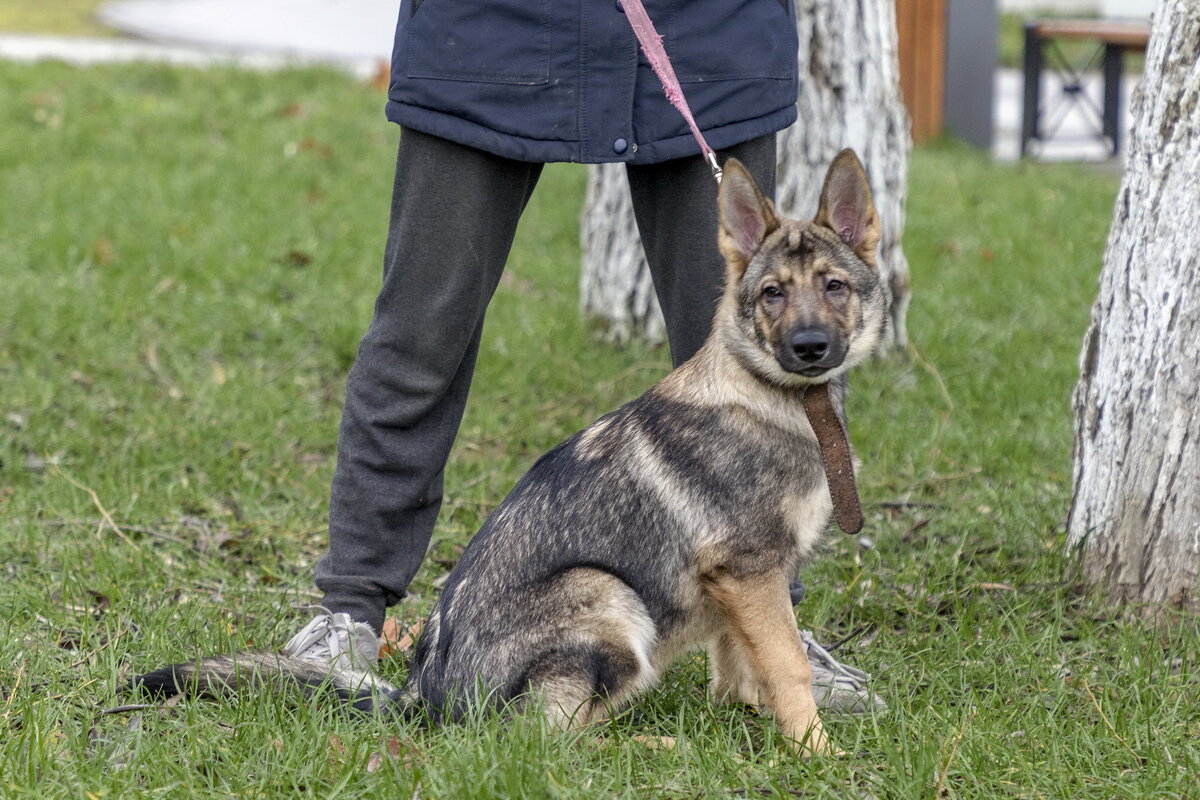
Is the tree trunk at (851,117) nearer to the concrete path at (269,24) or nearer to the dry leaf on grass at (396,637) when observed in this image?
the dry leaf on grass at (396,637)

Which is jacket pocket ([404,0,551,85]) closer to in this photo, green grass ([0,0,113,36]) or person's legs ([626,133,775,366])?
person's legs ([626,133,775,366])

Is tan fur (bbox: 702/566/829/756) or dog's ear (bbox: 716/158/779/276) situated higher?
dog's ear (bbox: 716/158/779/276)

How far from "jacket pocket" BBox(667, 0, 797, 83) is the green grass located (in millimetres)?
14912

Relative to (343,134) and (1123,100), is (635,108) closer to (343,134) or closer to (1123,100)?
(343,134)

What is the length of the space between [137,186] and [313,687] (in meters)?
5.81

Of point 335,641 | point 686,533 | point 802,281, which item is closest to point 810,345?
point 802,281

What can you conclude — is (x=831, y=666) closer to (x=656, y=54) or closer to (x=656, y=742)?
(x=656, y=742)

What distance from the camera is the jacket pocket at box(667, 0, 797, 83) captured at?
3.12 metres

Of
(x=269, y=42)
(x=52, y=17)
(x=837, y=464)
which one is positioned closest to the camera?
(x=837, y=464)

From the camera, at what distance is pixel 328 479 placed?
15.3 feet

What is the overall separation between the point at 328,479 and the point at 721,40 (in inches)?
92.7

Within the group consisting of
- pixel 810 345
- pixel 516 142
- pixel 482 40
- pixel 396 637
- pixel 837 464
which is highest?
pixel 482 40

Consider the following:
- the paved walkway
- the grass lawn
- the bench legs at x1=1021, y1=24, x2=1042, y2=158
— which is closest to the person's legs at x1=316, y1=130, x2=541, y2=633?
the grass lawn

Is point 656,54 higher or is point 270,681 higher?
point 656,54
